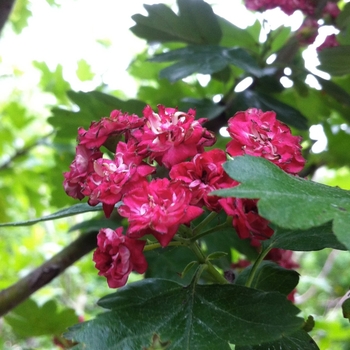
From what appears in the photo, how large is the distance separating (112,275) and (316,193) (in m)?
0.18

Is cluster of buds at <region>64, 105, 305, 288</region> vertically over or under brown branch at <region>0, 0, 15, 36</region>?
over

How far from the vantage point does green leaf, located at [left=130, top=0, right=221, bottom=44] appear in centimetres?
74

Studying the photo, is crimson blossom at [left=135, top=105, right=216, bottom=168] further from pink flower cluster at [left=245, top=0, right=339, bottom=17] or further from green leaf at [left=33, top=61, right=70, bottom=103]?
green leaf at [left=33, top=61, right=70, bottom=103]

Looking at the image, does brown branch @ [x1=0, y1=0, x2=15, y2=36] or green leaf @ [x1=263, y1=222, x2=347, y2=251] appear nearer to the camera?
green leaf @ [x1=263, y1=222, x2=347, y2=251]

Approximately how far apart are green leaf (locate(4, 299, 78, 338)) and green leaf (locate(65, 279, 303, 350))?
0.40 m

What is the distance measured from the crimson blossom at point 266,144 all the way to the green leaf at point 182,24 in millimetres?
408

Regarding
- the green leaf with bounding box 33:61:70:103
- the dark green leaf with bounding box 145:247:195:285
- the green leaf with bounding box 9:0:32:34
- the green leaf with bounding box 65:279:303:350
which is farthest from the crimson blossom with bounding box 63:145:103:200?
the green leaf with bounding box 9:0:32:34

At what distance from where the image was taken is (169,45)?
98 cm

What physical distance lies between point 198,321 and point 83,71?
100cm

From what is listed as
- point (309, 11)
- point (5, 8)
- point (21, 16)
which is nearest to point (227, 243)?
point (309, 11)

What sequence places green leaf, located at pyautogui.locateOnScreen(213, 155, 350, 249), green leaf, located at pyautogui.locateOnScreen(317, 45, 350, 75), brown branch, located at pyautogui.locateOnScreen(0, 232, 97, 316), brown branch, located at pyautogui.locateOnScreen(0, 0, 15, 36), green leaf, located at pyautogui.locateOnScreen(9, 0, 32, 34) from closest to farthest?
green leaf, located at pyautogui.locateOnScreen(213, 155, 350, 249) → green leaf, located at pyautogui.locateOnScreen(317, 45, 350, 75) → brown branch, located at pyautogui.locateOnScreen(0, 232, 97, 316) → brown branch, located at pyautogui.locateOnScreen(0, 0, 15, 36) → green leaf, located at pyautogui.locateOnScreen(9, 0, 32, 34)

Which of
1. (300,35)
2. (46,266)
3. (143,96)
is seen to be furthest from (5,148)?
(300,35)

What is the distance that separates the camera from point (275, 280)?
0.46m

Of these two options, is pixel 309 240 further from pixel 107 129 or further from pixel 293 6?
pixel 293 6
